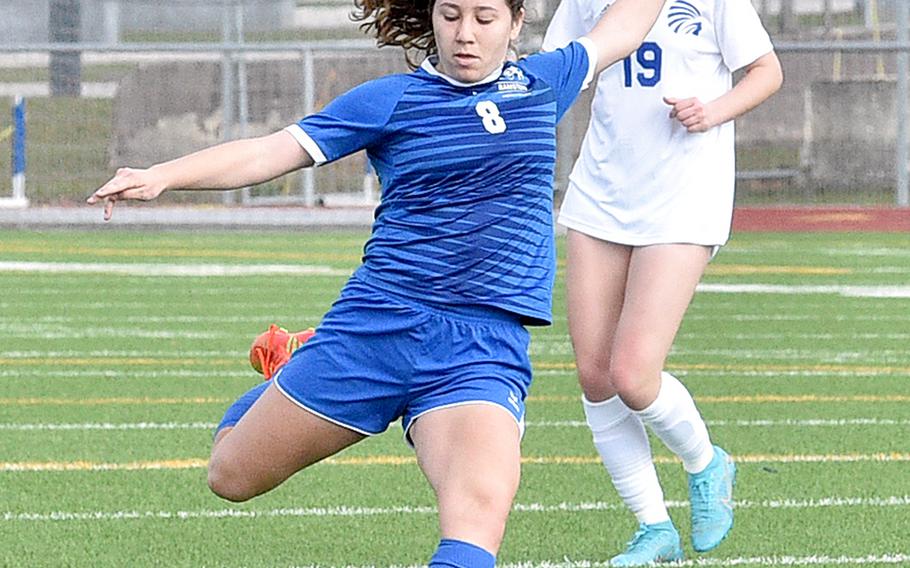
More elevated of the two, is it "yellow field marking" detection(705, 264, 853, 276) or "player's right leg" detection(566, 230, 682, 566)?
"player's right leg" detection(566, 230, 682, 566)

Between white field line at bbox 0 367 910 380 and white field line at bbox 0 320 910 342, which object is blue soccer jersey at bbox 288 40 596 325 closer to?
white field line at bbox 0 367 910 380

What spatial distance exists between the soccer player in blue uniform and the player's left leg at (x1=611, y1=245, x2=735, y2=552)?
1.07 meters

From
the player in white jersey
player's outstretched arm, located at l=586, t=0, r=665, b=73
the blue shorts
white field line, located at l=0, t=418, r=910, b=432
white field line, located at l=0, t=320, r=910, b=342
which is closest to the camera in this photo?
the blue shorts

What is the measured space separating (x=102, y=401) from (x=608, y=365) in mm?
4071

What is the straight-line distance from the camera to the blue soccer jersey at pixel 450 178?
167 inches

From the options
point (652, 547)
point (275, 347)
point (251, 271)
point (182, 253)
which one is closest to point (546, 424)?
point (652, 547)

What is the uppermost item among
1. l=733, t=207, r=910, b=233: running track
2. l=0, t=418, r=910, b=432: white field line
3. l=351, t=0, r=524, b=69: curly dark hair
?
l=351, t=0, r=524, b=69: curly dark hair

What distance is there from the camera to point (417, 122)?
426 centimetres

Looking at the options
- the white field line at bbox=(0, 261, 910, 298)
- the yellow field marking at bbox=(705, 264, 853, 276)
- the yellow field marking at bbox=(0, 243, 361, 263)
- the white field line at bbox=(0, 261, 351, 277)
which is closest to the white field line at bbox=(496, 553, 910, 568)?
the white field line at bbox=(0, 261, 910, 298)

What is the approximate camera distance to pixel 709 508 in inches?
221

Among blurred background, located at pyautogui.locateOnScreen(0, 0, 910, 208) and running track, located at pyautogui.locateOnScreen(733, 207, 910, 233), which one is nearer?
running track, located at pyautogui.locateOnScreen(733, 207, 910, 233)

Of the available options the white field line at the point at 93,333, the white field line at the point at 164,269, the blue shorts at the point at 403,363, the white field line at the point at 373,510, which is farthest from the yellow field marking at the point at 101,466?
the white field line at the point at 164,269

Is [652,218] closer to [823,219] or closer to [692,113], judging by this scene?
[692,113]

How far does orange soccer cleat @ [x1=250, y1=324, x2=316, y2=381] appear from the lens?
5102 mm
